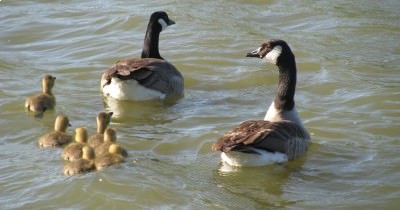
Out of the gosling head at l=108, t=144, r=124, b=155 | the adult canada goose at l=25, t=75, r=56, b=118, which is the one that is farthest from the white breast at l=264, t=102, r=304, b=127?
the adult canada goose at l=25, t=75, r=56, b=118

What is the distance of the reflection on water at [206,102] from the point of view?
8.64 metres

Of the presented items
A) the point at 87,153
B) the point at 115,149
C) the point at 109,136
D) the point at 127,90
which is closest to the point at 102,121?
the point at 109,136

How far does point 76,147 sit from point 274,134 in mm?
2081

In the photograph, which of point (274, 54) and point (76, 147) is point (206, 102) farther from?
point (76, 147)

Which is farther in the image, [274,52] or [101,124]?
[274,52]

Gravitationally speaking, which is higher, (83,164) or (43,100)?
(43,100)

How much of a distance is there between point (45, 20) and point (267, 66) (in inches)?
197

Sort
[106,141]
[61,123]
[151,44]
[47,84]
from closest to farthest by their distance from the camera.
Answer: [106,141] → [61,123] → [47,84] → [151,44]

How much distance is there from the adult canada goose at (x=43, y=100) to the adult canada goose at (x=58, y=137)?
1025mm

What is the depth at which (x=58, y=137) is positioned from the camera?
389 inches

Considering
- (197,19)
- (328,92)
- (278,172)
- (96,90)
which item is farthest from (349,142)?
(197,19)

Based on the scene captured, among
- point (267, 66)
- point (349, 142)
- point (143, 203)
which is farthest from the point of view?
point (267, 66)

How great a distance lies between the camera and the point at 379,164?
30.9 ft

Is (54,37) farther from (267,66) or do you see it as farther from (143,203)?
(143,203)
